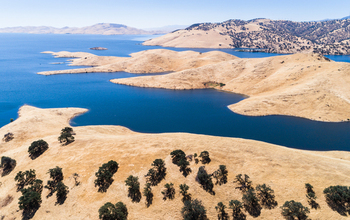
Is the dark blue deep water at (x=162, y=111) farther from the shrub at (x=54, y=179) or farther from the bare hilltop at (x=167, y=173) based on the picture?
the shrub at (x=54, y=179)

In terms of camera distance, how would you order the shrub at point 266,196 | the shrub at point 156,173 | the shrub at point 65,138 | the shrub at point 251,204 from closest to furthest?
the shrub at point 251,204 < the shrub at point 266,196 < the shrub at point 156,173 < the shrub at point 65,138

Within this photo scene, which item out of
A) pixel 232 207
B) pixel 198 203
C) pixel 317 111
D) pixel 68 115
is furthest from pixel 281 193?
pixel 68 115

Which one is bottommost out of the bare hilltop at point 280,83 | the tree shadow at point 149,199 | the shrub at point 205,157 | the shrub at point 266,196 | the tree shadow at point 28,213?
the tree shadow at point 28,213

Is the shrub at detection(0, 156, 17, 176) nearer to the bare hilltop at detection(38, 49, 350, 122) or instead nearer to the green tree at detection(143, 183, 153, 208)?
the green tree at detection(143, 183, 153, 208)

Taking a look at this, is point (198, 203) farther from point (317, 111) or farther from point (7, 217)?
point (317, 111)

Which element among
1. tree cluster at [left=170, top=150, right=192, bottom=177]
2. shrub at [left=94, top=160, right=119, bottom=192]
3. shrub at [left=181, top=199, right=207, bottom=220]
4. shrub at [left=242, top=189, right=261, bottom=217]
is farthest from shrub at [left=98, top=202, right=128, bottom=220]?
shrub at [left=242, top=189, right=261, bottom=217]

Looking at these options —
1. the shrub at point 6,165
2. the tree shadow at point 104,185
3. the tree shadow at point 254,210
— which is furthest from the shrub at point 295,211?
the shrub at point 6,165

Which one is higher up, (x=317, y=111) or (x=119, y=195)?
(x=317, y=111)

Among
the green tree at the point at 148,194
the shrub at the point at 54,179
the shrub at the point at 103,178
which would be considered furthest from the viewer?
the shrub at the point at 54,179
